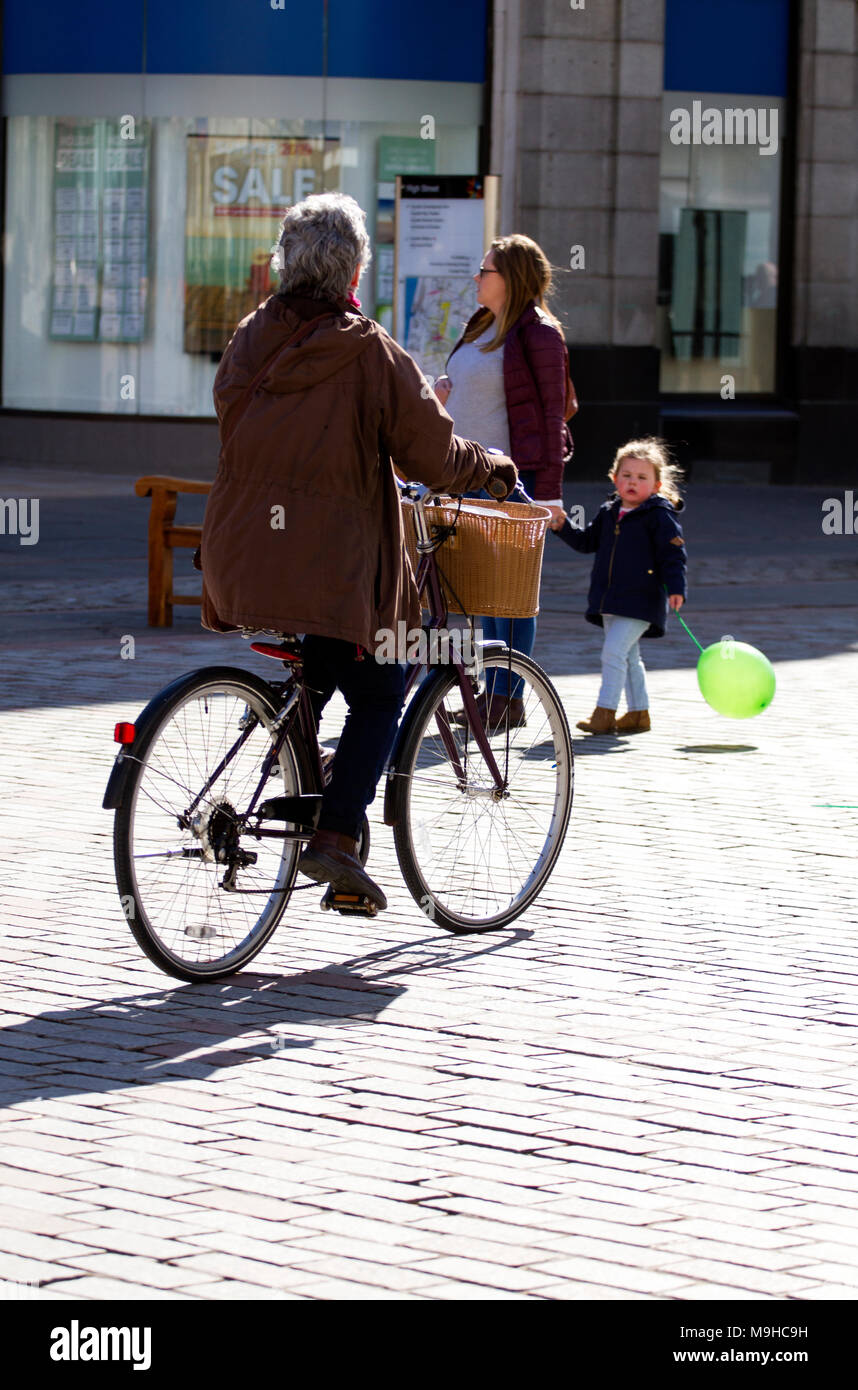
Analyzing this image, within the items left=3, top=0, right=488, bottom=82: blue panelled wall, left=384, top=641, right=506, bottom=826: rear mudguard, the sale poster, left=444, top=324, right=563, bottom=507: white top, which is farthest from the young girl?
left=3, top=0, right=488, bottom=82: blue panelled wall

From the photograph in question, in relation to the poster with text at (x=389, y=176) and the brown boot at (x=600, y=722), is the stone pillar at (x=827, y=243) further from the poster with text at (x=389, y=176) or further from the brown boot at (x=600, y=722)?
the brown boot at (x=600, y=722)

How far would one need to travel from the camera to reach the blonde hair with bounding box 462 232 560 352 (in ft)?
27.7

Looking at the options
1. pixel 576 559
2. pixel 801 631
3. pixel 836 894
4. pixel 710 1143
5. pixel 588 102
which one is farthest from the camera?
pixel 588 102

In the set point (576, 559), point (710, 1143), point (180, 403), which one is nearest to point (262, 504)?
point (710, 1143)

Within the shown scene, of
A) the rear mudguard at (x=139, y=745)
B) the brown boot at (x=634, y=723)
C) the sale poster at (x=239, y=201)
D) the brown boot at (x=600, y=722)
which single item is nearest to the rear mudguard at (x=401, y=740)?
the rear mudguard at (x=139, y=745)

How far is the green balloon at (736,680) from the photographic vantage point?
8.84m

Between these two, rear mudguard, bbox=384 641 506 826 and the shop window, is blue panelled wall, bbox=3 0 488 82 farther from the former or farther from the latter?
rear mudguard, bbox=384 641 506 826

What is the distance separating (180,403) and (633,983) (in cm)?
1531

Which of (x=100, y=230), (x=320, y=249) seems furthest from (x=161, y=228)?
(x=320, y=249)

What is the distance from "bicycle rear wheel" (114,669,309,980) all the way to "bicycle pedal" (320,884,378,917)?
12cm

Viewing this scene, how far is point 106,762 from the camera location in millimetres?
7895

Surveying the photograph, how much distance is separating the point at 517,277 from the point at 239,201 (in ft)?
38.0

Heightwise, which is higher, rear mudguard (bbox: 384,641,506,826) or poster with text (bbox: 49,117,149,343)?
poster with text (bbox: 49,117,149,343)

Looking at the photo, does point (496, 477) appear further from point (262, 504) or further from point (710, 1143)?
point (710, 1143)
